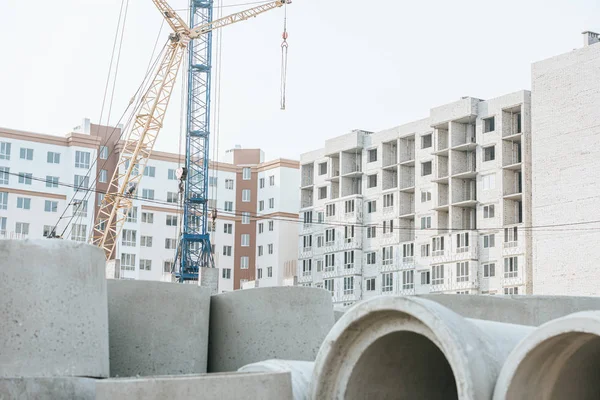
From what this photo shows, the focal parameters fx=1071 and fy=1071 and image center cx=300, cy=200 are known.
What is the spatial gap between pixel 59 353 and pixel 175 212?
85837 millimetres

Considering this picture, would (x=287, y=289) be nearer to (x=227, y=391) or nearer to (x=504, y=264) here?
(x=227, y=391)

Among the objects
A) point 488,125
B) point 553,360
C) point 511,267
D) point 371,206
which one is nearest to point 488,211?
point 511,267

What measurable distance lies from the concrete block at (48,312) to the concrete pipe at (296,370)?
1815 mm

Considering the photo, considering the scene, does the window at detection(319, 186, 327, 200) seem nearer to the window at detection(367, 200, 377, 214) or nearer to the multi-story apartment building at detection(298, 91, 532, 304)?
the multi-story apartment building at detection(298, 91, 532, 304)

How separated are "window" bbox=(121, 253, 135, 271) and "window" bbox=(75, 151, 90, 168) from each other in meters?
8.39

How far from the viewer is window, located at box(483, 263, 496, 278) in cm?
7131

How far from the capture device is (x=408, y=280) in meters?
78.4

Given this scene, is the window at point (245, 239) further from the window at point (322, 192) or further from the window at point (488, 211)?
the window at point (488, 211)

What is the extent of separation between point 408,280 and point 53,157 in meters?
33.1

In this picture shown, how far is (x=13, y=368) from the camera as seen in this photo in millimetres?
11680

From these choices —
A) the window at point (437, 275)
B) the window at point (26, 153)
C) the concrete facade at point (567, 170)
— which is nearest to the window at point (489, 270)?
the window at point (437, 275)

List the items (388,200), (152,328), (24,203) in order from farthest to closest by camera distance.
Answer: (24,203), (388,200), (152,328)

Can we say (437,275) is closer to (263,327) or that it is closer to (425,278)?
(425,278)

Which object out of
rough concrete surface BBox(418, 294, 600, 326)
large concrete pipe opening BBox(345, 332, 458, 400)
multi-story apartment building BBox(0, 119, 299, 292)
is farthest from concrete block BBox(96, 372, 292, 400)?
multi-story apartment building BBox(0, 119, 299, 292)
